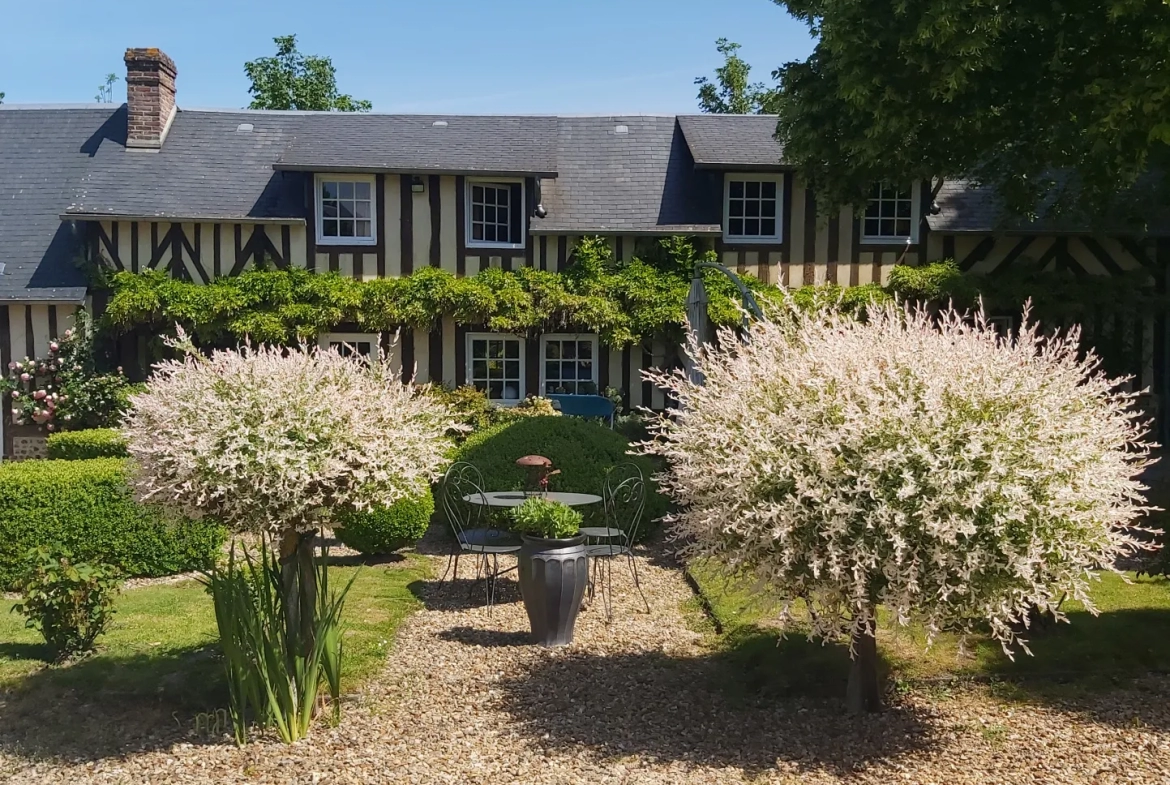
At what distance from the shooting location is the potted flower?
6.50 m

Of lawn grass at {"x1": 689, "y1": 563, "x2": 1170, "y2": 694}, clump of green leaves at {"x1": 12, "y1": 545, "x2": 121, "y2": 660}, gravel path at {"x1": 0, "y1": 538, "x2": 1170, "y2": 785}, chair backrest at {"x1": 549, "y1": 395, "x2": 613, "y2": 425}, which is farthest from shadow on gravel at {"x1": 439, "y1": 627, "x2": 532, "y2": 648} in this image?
chair backrest at {"x1": 549, "y1": 395, "x2": 613, "y2": 425}

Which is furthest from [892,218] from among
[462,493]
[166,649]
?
[166,649]

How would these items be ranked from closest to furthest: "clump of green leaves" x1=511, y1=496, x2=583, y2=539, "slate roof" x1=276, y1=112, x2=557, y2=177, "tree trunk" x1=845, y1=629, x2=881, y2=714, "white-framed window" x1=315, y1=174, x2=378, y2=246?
"tree trunk" x1=845, y1=629, x2=881, y2=714 < "clump of green leaves" x1=511, y1=496, x2=583, y2=539 < "slate roof" x1=276, y1=112, x2=557, y2=177 < "white-framed window" x1=315, y1=174, x2=378, y2=246

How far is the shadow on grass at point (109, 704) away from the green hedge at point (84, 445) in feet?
20.0

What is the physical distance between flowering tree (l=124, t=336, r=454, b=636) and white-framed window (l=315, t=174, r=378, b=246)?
411 inches

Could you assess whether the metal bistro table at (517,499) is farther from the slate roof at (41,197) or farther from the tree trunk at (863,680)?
the slate roof at (41,197)

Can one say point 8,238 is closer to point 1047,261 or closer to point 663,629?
point 663,629

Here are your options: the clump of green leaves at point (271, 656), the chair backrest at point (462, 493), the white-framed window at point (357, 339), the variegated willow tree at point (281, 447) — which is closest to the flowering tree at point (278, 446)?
the variegated willow tree at point (281, 447)

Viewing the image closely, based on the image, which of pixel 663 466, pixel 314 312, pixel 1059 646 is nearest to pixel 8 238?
pixel 314 312

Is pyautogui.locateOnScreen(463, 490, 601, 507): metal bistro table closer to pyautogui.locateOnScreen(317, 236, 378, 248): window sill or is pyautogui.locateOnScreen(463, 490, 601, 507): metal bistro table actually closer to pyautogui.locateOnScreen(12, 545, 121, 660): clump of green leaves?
pyautogui.locateOnScreen(12, 545, 121, 660): clump of green leaves

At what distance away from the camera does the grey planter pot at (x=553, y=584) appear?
6.49m

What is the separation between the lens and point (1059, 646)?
20.5 feet


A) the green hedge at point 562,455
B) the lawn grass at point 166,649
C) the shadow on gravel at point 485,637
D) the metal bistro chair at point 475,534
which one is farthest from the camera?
the green hedge at point 562,455

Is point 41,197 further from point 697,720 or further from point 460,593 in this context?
point 697,720
